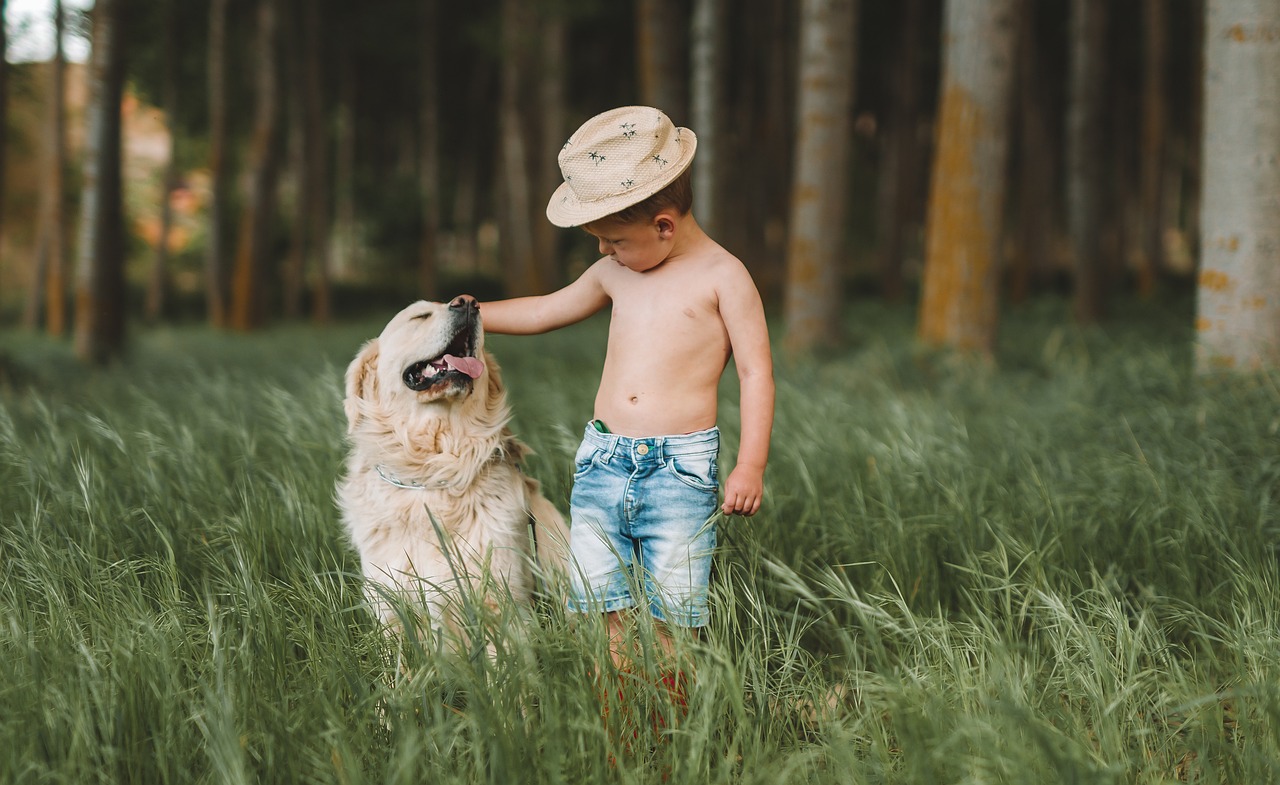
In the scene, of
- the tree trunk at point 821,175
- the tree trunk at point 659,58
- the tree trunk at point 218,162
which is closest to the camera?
the tree trunk at point 821,175

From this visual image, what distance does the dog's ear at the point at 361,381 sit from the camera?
3.04 meters

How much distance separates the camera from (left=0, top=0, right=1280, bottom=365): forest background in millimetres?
8367

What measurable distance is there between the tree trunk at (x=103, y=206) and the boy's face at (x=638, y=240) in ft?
25.1

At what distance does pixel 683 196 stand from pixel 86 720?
186 centimetres

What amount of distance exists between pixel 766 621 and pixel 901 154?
17191 mm

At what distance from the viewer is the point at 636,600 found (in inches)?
98.6

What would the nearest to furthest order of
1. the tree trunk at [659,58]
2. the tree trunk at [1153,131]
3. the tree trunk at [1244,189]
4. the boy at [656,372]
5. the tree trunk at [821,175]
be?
the boy at [656,372]
the tree trunk at [1244,189]
the tree trunk at [821,175]
the tree trunk at [659,58]
the tree trunk at [1153,131]

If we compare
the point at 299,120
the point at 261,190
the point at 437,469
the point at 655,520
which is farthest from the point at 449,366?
the point at 299,120

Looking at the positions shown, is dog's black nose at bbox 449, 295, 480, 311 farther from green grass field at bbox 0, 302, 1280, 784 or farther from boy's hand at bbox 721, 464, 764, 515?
boy's hand at bbox 721, 464, 764, 515

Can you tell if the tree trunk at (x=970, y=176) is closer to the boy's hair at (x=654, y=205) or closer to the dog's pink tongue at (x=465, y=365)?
the boy's hair at (x=654, y=205)

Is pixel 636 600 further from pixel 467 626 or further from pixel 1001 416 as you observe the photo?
pixel 1001 416

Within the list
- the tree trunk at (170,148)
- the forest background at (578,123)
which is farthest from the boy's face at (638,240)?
the tree trunk at (170,148)

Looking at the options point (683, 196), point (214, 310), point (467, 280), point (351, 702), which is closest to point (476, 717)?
point (351, 702)

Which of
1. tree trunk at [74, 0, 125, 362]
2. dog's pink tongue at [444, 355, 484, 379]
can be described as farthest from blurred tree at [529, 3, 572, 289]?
dog's pink tongue at [444, 355, 484, 379]
